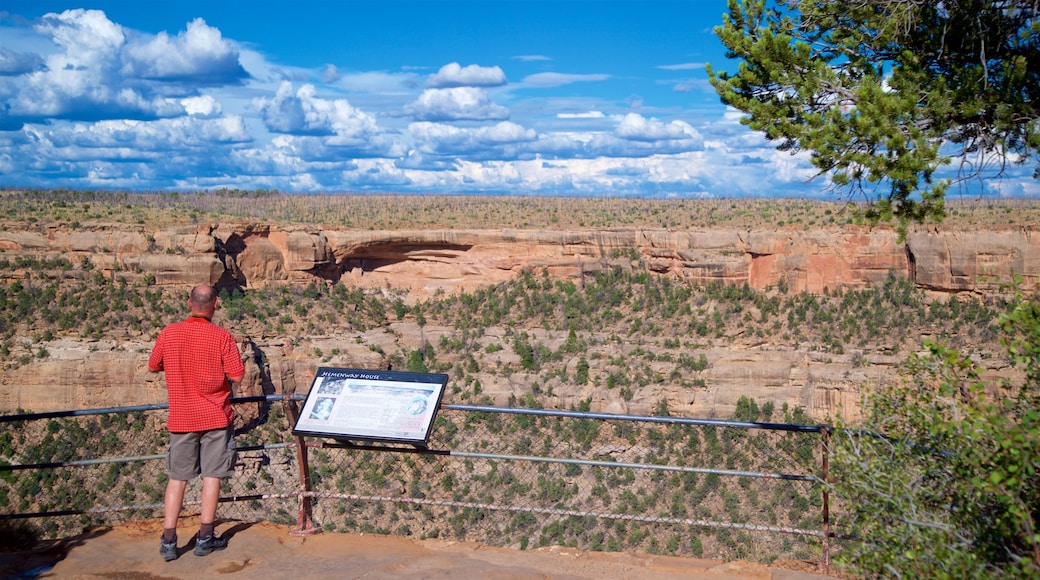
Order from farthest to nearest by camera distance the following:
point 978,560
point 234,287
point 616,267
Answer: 1. point 616,267
2. point 234,287
3. point 978,560

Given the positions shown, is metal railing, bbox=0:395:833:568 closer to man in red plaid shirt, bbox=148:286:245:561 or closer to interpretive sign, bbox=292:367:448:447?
interpretive sign, bbox=292:367:448:447

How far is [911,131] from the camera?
21.3ft

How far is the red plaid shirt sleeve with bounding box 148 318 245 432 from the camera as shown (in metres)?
6.92

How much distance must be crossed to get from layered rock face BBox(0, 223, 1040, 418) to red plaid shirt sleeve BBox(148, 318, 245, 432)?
2335cm

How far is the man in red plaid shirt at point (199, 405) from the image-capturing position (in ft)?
22.7

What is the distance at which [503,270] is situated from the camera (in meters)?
39.9

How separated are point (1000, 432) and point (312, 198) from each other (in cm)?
5543

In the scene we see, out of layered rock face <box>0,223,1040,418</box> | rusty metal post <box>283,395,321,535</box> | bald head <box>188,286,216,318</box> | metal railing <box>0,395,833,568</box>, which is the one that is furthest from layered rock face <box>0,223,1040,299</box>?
bald head <box>188,286,216,318</box>

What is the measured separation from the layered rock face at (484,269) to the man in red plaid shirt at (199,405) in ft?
76.0

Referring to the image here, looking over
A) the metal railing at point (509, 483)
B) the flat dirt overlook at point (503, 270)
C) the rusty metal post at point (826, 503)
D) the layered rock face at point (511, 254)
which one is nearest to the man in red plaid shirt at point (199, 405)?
the rusty metal post at point (826, 503)

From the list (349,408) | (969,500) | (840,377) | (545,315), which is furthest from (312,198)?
(969,500)

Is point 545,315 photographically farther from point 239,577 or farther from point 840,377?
point 239,577

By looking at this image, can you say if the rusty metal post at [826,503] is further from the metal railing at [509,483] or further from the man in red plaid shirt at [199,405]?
the metal railing at [509,483]

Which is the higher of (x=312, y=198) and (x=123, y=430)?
(x=312, y=198)
